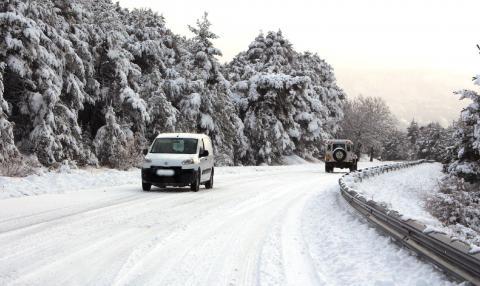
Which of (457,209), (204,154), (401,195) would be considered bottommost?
(457,209)

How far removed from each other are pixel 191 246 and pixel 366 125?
87.0 m

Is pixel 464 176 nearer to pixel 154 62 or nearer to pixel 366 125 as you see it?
pixel 154 62

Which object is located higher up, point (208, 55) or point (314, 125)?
point (208, 55)

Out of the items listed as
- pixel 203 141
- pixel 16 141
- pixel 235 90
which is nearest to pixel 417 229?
pixel 203 141

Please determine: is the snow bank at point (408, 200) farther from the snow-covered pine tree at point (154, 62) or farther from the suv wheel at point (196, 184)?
the snow-covered pine tree at point (154, 62)

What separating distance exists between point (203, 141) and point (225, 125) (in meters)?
21.4

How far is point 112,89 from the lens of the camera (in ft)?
101

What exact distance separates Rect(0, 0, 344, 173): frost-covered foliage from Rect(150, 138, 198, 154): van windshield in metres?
6.54

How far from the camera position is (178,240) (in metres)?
8.14

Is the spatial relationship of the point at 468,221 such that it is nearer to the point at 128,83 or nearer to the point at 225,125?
the point at 128,83

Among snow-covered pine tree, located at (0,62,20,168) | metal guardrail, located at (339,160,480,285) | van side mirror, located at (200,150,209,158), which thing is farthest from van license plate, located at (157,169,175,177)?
metal guardrail, located at (339,160,480,285)

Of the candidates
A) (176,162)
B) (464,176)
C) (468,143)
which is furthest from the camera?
(468,143)

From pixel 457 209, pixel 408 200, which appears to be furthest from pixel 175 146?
pixel 408 200

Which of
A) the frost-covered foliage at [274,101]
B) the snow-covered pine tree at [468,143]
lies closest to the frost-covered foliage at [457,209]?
the snow-covered pine tree at [468,143]
